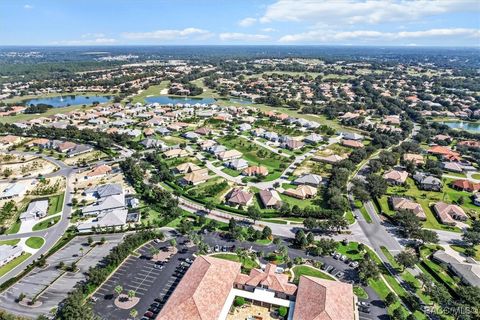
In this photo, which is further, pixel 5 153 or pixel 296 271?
pixel 5 153

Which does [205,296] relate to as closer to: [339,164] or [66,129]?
[339,164]

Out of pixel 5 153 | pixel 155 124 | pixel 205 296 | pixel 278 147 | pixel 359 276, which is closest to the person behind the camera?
pixel 205 296

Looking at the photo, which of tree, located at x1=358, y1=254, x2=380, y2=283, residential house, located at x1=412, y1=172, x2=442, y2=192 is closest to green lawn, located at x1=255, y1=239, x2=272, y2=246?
tree, located at x1=358, y1=254, x2=380, y2=283

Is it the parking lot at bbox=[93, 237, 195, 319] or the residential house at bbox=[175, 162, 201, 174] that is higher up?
the residential house at bbox=[175, 162, 201, 174]

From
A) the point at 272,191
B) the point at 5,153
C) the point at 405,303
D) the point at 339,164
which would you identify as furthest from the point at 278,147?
the point at 5,153

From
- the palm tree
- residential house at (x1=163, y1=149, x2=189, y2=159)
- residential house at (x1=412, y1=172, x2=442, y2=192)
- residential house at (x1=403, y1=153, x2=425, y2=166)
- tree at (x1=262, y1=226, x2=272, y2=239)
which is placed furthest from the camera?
residential house at (x1=163, y1=149, x2=189, y2=159)

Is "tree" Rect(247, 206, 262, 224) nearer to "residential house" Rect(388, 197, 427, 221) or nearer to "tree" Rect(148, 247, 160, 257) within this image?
"tree" Rect(148, 247, 160, 257)

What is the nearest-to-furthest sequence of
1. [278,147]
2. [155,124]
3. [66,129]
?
[278,147] < [66,129] < [155,124]

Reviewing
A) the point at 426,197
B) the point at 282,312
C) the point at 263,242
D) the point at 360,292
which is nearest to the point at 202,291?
the point at 282,312
